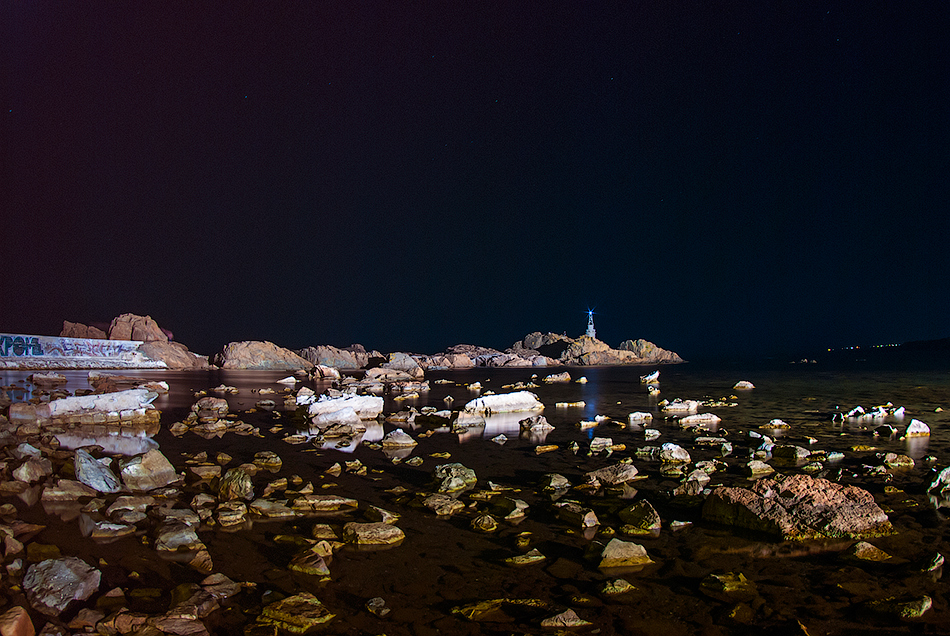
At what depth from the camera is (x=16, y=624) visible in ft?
13.0

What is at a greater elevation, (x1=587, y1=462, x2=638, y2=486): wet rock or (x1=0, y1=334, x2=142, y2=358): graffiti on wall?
(x1=0, y1=334, x2=142, y2=358): graffiti on wall

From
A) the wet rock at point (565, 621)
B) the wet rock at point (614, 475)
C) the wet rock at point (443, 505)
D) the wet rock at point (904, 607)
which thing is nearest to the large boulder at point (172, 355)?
the wet rock at point (443, 505)

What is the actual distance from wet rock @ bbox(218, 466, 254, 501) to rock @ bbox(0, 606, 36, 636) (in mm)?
4320

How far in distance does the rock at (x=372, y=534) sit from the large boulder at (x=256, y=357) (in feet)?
213

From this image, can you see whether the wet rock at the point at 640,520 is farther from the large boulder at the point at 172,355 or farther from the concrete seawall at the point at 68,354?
the large boulder at the point at 172,355

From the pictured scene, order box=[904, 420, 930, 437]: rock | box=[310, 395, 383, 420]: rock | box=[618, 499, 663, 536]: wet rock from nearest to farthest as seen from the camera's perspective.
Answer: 1. box=[618, 499, 663, 536]: wet rock
2. box=[904, 420, 930, 437]: rock
3. box=[310, 395, 383, 420]: rock

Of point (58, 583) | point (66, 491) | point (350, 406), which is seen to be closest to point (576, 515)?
point (58, 583)

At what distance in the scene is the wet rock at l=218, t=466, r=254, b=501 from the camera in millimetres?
8461

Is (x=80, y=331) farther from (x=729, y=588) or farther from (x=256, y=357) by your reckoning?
(x=729, y=588)

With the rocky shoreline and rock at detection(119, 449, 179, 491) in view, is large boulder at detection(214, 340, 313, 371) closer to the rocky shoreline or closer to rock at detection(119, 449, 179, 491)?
the rocky shoreline

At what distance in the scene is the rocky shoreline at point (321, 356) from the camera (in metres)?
61.2

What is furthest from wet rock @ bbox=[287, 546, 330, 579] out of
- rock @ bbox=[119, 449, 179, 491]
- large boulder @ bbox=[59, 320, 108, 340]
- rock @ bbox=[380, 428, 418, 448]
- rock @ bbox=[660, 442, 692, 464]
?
large boulder @ bbox=[59, 320, 108, 340]

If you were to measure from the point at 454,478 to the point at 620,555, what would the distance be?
424 centimetres

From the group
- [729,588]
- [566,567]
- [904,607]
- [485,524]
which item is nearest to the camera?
[904,607]
